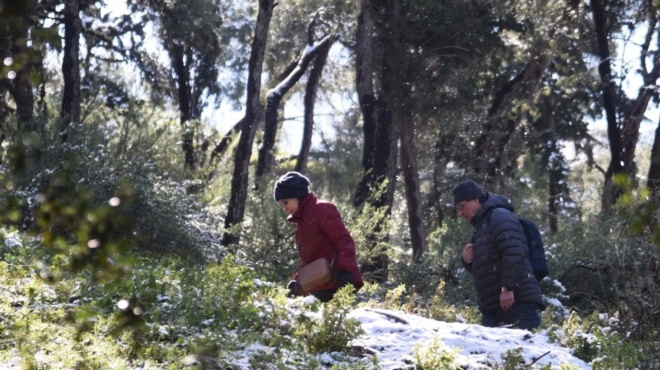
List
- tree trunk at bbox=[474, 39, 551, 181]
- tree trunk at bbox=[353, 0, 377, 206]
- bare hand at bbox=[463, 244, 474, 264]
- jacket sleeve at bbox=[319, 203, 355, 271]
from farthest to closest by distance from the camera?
tree trunk at bbox=[474, 39, 551, 181] → tree trunk at bbox=[353, 0, 377, 206] → bare hand at bbox=[463, 244, 474, 264] → jacket sleeve at bbox=[319, 203, 355, 271]

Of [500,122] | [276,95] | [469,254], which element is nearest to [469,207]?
[469,254]

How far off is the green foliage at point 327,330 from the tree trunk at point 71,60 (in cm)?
1150

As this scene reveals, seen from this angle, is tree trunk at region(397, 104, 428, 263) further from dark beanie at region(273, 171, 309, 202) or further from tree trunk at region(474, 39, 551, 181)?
dark beanie at region(273, 171, 309, 202)

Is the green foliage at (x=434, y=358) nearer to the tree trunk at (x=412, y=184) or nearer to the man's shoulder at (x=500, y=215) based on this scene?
the man's shoulder at (x=500, y=215)

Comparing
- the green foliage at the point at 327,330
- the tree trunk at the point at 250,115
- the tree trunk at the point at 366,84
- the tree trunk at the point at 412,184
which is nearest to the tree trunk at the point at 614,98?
the tree trunk at the point at 412,184

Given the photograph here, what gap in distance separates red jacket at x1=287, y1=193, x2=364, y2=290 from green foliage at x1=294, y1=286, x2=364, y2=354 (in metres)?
0.80

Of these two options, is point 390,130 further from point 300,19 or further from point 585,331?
point 585,331

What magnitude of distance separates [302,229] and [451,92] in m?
14.4

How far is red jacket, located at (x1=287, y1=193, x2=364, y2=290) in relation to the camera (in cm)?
709

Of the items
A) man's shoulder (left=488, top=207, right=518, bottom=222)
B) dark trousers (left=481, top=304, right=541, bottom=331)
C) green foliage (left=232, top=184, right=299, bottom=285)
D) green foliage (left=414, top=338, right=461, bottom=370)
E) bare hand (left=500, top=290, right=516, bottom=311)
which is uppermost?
man's shoulder (left=488, top=207, right=518, bottom=222)

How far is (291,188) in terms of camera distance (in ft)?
23.7

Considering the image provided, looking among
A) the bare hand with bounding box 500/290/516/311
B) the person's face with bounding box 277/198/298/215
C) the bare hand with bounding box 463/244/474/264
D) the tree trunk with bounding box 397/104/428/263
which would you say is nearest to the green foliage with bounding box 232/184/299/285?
the bare hand with bounding box 463/244/474/264

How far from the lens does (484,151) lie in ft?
79.1

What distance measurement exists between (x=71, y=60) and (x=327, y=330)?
1206cm
